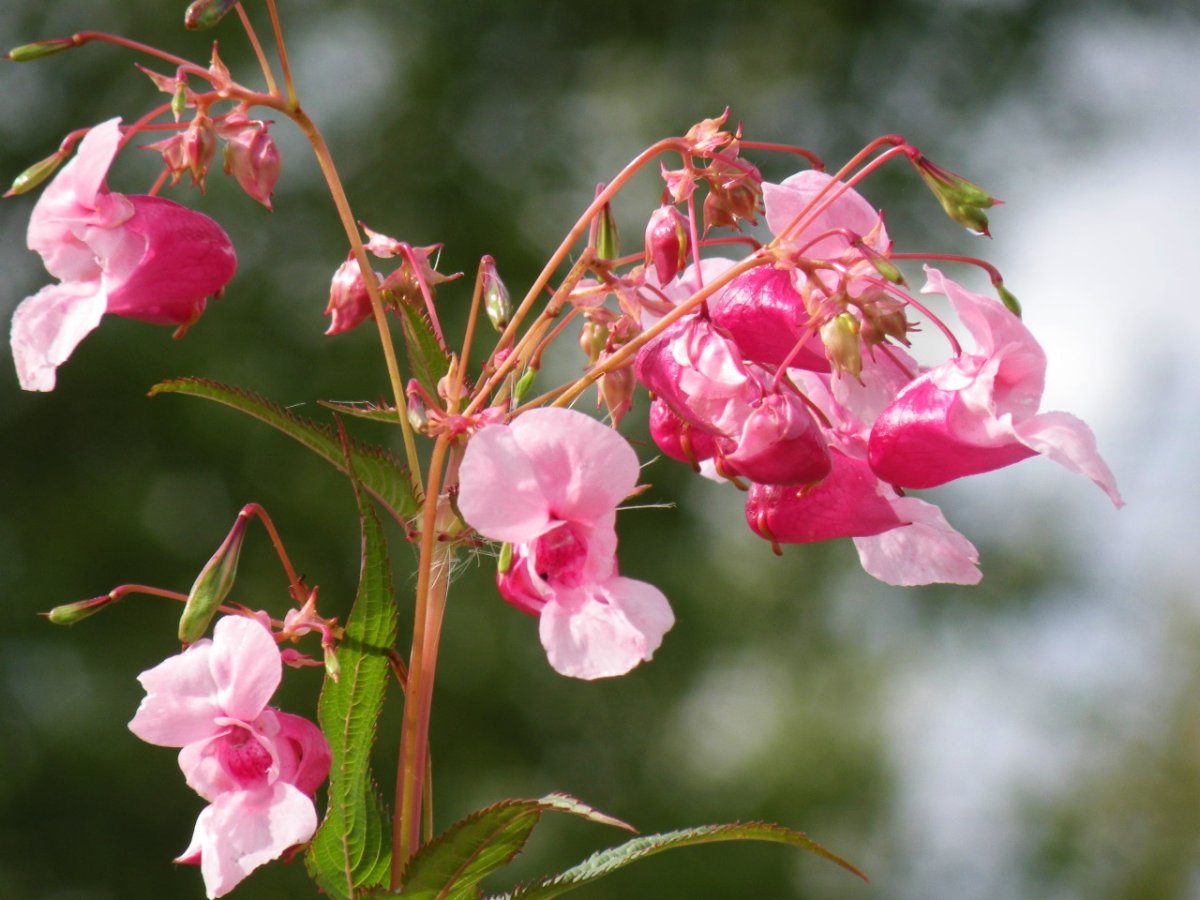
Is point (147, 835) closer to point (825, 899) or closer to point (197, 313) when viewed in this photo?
point (825, 899)

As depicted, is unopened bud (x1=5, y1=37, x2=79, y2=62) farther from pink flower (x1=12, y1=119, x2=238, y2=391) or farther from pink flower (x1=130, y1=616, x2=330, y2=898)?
pink flower (x1=130, y1=616, x2=330, y2=898)

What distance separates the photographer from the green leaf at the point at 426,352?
70 centimetres

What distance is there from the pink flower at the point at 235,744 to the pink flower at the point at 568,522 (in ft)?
0.40

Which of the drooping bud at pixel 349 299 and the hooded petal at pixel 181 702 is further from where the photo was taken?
the drooping bud at pixel 349 299

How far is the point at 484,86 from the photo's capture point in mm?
5090

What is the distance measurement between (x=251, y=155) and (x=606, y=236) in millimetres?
179

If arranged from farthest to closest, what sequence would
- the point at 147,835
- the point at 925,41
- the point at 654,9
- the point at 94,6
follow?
the point at 925,41
the point at 654,9
the point at 94,6
the point at 147,835

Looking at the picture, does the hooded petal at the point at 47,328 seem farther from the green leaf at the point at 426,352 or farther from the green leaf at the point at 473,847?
the green leaf at the point at 473,847

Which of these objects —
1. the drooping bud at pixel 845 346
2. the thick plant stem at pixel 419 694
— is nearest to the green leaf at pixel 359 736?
the thick plant stem at pixel 419 694

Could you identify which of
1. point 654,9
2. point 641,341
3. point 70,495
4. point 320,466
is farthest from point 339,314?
point 654,9

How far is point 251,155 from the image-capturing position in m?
0.68

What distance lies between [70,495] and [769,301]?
12.2ft

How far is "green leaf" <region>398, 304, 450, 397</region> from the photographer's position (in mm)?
696

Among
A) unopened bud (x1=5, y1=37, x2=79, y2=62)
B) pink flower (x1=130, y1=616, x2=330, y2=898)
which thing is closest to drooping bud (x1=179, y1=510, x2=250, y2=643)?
pink flower (x1=130, y1=616, x2=330, y2=898)
